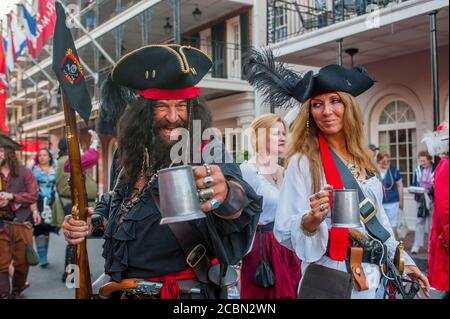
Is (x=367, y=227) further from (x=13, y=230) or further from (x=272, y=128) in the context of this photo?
(x=13, y=230)

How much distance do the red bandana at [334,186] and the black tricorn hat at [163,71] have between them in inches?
31.8

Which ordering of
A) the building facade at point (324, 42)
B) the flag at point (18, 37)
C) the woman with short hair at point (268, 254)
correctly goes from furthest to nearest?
the flag at point (18, 37) < the building facade at point (324, 42) < the woman with short hair at point (268, 254)

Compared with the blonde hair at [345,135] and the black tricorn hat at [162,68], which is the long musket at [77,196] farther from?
the blonde hair at [345,135]

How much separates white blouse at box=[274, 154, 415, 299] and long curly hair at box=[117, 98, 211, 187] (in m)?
0.61

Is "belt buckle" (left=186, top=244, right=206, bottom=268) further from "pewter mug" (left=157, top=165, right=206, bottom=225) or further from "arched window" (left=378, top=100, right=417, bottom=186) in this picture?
"arched window" (left=378, top=100, right=417, bottom=186)

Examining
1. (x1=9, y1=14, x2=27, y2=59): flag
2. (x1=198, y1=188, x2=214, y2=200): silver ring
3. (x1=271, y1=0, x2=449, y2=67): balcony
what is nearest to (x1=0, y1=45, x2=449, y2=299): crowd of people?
(x1=198, y1=188, x2=214, y2=200): silver ring

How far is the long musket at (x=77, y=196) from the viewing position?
2.19m

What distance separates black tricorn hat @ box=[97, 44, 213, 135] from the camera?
78.7 inches

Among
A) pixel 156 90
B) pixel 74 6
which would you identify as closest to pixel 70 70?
pixel 156 90

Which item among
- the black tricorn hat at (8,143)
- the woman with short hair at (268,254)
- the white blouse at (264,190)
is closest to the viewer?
the woman with short hair at (268,254)

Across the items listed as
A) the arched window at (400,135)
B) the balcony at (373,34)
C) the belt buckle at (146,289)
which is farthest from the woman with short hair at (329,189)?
the arched window at (400,135)

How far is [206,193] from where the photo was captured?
5.08ft
